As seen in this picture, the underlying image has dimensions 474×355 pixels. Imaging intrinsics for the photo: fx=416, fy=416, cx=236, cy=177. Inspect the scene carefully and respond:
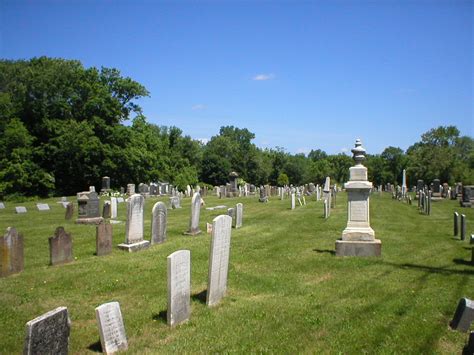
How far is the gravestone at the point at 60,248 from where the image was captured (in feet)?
33.2

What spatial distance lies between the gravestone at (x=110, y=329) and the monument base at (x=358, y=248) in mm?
7245

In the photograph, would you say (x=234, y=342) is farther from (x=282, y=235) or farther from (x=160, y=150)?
(x=160, y=150)

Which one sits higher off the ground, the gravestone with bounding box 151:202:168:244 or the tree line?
the tree line

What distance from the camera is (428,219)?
70.3ft

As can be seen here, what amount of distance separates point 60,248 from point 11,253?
46.5 inches

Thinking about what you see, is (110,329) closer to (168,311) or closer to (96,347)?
(96,347)

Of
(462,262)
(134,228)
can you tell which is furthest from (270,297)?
(134,228)

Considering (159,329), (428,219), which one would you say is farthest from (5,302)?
(428,219)

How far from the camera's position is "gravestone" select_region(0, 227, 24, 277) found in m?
9.23

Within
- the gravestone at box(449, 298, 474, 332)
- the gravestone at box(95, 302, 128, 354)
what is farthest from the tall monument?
the gravestone at box(95, 302, 128, 354)

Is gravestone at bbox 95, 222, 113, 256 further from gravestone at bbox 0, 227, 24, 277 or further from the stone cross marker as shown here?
the stone cross marker

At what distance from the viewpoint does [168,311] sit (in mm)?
6207

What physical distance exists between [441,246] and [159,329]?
1022 cm

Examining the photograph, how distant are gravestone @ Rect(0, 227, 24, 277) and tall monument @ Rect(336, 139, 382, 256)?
793 centimetres
